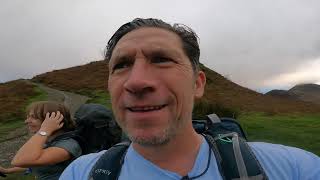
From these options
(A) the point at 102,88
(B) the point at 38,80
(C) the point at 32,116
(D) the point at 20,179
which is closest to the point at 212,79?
(A) the point at 102,88

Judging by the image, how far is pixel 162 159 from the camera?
2.29 metres

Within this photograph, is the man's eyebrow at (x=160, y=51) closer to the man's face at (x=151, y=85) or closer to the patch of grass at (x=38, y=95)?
the man's face at (x=151, y=85)

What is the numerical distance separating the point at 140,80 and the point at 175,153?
0.41 metres

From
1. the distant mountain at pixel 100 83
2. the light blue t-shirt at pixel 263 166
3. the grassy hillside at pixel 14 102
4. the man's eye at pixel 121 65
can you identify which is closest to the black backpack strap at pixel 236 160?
the light blue t-shirt at pixel 263 166

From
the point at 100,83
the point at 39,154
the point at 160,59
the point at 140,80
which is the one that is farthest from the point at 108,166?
the point at 100,83

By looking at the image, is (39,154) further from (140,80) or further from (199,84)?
(140,80)

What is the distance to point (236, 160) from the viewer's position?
215 centimetres

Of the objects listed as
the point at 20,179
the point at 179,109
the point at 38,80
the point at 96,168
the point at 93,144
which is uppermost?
the point at 179,109

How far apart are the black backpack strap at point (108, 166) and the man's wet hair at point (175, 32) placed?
582 millimetres

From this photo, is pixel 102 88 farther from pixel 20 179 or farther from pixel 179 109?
pixel 179 109

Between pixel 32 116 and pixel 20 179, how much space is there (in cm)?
902

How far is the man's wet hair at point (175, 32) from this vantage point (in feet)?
8.32

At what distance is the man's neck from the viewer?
227cm

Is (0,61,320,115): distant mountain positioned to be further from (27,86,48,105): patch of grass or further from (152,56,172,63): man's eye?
(152,56,172,63): man's eye
